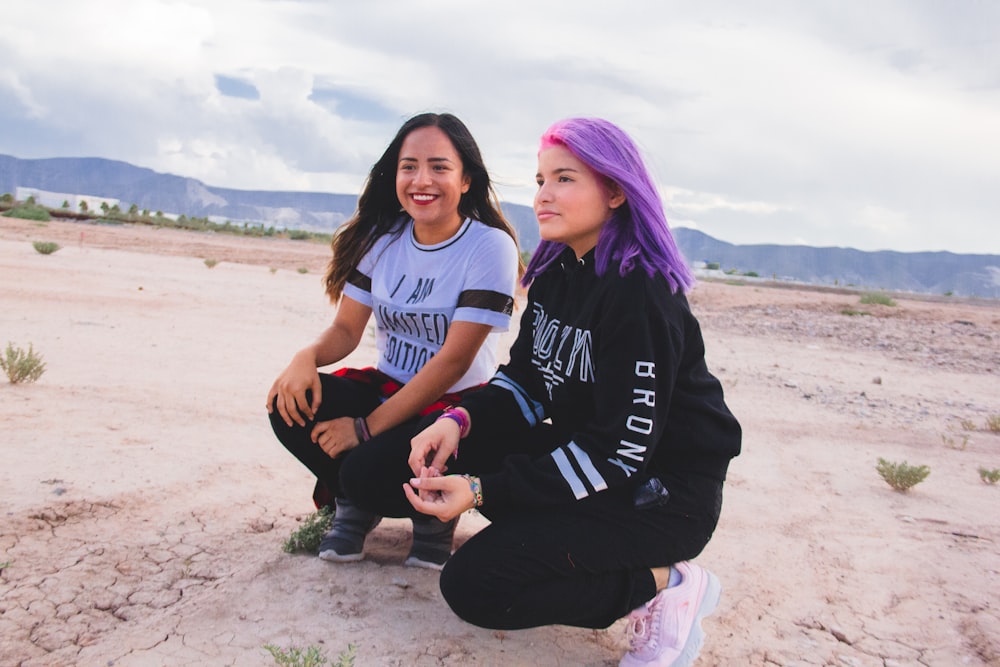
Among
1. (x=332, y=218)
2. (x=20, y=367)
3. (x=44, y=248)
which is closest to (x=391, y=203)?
(x=20, y=367)

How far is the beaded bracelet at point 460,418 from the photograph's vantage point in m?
2.43

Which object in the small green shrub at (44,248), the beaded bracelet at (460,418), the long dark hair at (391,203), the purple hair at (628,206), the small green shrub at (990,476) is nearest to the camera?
the purple hair at (628,206)

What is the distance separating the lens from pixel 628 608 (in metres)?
2.19

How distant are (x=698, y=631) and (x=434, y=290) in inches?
53.5

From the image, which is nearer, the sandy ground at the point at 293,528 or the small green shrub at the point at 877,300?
Answer: the sandy ground at the point at 293,528

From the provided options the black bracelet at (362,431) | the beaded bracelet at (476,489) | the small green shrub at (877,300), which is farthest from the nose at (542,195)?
the small green shrub at (877,300)

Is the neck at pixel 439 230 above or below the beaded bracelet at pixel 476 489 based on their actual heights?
above

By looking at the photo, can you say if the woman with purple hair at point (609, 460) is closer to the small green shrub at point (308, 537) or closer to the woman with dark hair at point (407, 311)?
the woman with dark hair at point (407, 311)

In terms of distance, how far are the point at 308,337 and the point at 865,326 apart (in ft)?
27.2

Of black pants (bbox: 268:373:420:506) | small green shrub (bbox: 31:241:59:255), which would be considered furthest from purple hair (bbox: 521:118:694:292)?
small green shrub (bbox: 31:241:59:255)

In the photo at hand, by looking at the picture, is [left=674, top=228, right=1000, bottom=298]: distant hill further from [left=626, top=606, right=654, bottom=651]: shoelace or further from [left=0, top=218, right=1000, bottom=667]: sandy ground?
[left=626, top=606, right=654, bottom=651]: shoelace

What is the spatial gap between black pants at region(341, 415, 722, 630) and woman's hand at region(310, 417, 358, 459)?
2.22ft

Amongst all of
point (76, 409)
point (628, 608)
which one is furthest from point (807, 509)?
point (76, 409)

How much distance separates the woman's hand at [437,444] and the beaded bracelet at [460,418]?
1.0 inches
